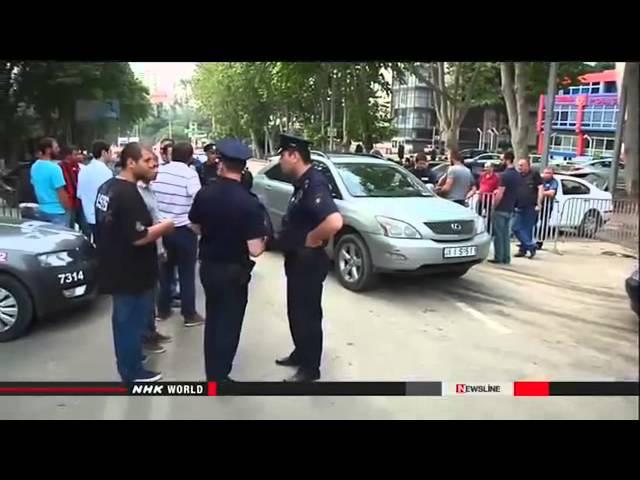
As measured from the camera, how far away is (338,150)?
295cm

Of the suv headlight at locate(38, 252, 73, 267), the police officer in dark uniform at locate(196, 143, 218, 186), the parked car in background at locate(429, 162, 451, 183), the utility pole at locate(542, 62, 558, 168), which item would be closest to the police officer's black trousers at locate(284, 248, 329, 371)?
the police officer in dark uniform at locate(196, 143, 218, 186)

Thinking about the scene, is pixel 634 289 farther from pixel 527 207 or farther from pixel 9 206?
pixel 9 206

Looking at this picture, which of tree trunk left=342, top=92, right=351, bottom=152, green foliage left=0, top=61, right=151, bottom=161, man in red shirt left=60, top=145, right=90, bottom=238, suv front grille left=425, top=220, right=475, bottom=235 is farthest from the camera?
tree trunk left=342, top=92, right=351, bottom=152

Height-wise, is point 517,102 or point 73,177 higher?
point 517,102

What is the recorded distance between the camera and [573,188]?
112 inches

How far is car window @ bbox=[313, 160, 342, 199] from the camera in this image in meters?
2.78

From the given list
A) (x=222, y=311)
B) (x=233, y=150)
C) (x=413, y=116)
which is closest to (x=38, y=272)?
(x=222, y=311)

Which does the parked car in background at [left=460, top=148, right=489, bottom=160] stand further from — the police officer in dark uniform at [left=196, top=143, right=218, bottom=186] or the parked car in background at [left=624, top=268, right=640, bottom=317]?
the police officer in dark uniform at [left=196, top=143, right=218, bottom=186]

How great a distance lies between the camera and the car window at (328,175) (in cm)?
278

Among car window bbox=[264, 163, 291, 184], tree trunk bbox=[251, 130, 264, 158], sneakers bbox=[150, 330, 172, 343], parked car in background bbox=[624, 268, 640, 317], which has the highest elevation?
tree trunk bbox=[251, 130, 264, 158]

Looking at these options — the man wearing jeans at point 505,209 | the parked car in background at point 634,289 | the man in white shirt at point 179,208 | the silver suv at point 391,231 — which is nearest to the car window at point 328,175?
the silver suv at point 391,231

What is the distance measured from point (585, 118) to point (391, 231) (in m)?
1.14
